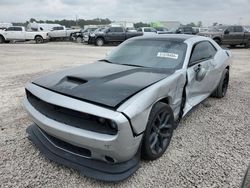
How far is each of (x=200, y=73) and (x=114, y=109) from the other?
81.0 inches

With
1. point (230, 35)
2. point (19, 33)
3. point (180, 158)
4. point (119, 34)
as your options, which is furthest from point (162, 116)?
point (19, 33)

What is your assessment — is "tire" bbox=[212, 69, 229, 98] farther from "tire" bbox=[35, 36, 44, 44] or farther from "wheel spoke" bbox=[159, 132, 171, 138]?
"tire" bbox=[35, 36, 44, 44]

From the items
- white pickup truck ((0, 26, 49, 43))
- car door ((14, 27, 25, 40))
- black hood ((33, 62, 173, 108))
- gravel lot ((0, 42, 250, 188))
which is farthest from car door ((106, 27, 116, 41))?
black hood ((33, 62, 173, 108))

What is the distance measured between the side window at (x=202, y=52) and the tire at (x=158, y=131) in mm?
1118

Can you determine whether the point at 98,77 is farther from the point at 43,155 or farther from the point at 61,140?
the point at 43,155

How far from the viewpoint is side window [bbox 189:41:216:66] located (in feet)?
13.2

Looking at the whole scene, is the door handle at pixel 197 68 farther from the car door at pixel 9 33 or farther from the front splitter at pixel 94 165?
the car door at pixel 9 33

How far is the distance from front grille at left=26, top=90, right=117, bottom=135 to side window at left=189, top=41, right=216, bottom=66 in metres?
1.98

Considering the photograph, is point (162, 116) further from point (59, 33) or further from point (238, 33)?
point (59, 33)

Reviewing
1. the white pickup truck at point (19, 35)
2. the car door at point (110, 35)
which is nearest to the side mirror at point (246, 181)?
→ the car door at point (110, 35)

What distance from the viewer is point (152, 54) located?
12.8ft

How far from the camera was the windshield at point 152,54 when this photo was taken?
3.71m

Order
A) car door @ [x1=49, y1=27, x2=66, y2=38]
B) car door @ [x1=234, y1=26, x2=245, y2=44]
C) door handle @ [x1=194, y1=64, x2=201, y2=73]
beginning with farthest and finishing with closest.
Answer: car door @ [x1=49, y1=27, x2=66, y2=38], car door @ [x1=234, y1=26, x2=245, y2=44], door handle @ [x1=194, y1=64, x2=201, y2=73]

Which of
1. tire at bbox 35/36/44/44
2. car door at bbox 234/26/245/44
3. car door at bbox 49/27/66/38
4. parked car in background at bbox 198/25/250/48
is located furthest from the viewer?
car door at bbox 49/27/66/38
